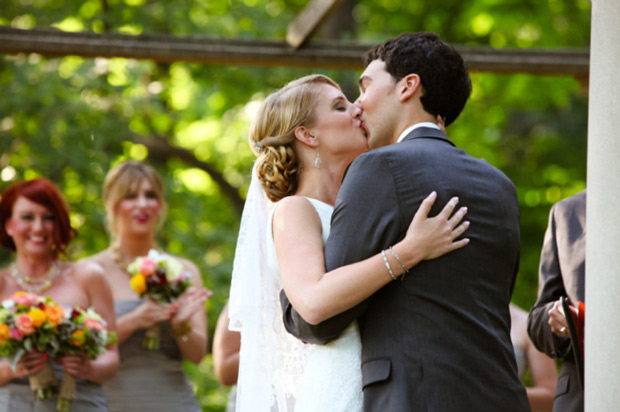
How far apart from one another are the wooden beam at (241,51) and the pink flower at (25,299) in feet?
8.40

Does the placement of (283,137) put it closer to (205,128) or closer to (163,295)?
(163,295)

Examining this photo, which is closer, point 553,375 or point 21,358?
point 21,358

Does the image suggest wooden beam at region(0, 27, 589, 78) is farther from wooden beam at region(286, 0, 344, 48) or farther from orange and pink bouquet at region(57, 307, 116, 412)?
orange and pink bouquet at region(57, 307, 116, 412)

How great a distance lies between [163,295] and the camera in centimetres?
593

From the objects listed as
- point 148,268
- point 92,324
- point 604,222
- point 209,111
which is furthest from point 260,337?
point 209,111

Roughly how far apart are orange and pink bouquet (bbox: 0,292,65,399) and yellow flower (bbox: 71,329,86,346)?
10 centimetres

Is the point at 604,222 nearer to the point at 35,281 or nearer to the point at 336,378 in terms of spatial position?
the point at 336,378

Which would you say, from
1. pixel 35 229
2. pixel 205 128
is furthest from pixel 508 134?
pixel 35 229

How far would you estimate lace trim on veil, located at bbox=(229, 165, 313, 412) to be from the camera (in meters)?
3.64

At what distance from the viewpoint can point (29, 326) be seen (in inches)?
196

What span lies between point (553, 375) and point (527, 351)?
229 millimetres

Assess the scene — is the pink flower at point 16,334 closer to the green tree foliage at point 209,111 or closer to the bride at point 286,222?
the bride at point 286,222

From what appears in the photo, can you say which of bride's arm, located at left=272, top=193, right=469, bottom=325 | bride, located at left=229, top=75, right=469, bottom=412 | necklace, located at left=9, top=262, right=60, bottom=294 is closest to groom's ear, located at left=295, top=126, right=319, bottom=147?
bride, located at left=229, top=75, right=469, bottom=412

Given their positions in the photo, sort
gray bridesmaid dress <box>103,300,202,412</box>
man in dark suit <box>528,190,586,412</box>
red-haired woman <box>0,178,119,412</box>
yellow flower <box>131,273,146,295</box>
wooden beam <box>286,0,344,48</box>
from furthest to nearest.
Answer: wooden beam <box>286,0,344,48</box>
gray bridesmaid dress <box>103,300,202,412</box>
yellow flower <box>131,273,146,295</box>
red-haired woman <box>0,178,119,412</box>
man in dark suit <box>528,190,586,412</box>
